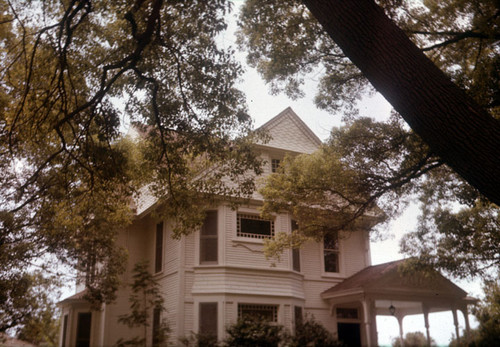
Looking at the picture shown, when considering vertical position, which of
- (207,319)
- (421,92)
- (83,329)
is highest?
(421,92)

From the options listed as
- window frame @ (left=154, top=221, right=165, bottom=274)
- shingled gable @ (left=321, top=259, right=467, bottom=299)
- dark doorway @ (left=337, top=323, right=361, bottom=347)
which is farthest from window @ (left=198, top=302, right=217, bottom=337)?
dark doorway @ (left=337, top=323, right=361, bottom=347)

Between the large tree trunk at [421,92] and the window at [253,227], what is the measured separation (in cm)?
→ 1298

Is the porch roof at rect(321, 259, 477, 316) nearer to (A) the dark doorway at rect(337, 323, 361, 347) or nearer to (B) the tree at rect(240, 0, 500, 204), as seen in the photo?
(A) the dark doorway at rect(337, 323, 361, 347)

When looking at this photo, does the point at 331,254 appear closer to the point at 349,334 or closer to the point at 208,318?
the point at 349,334

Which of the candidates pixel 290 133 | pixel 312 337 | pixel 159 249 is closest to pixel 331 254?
pixel 290 133

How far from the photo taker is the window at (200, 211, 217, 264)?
17375 millimetres

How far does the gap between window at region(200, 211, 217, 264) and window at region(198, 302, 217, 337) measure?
1.55 meters

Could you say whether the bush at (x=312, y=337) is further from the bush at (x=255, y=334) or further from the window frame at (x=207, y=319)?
the window frame at (x=207, y=319)

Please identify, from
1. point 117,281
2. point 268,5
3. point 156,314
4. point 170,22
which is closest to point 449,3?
point 268,5

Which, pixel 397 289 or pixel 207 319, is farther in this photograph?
pixel 397 289

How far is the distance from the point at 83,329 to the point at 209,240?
7.55 m

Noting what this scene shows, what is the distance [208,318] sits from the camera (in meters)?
16.4

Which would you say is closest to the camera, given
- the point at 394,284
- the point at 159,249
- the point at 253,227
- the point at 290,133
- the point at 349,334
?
the point at 394,284

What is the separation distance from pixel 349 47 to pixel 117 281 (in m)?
12.8
